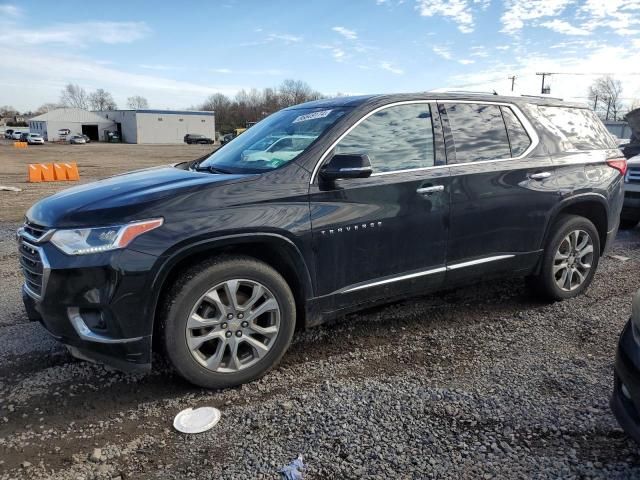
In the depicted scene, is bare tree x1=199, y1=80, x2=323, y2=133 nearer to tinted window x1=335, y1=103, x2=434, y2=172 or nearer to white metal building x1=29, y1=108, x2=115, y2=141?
white metal building x1=29, y1=108, x2=115, y2=141

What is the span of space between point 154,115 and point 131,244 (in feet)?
289

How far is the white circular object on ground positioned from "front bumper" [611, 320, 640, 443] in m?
2.08

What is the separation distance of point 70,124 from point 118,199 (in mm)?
97666

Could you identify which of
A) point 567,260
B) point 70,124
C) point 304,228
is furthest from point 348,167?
point 70,124

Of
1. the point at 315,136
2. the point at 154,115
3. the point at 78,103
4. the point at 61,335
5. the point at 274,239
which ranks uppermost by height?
the point at 78,103

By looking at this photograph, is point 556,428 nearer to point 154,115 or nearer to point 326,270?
point 326,270

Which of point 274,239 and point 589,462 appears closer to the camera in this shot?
point 589,462

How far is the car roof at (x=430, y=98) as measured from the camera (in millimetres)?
3643

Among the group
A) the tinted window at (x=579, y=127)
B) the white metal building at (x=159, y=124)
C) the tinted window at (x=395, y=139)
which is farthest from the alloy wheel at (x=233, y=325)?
the white metal building at (x=159, y=124)

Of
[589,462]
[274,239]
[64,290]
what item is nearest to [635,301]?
[589,462]

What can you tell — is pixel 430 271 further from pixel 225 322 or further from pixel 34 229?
pixel 34 229

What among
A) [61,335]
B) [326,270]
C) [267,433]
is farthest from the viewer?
[326,270]

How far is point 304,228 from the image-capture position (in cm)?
316

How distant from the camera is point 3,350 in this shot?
12.0 ft
